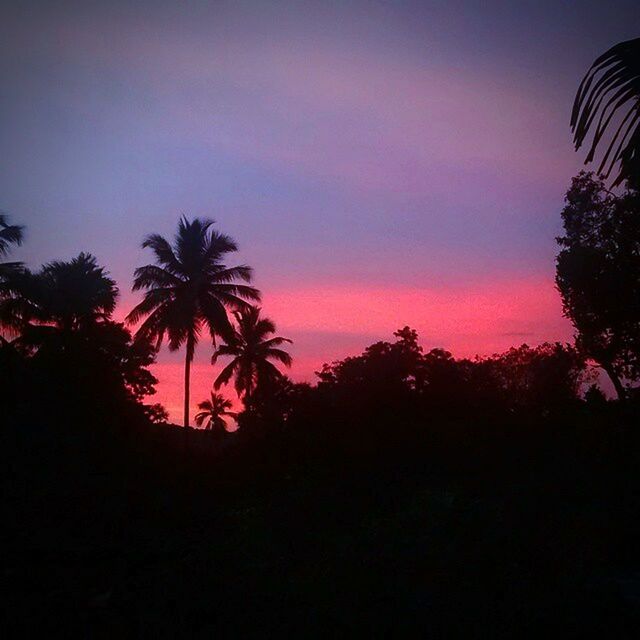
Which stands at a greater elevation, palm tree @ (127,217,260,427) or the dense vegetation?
palm tree @ (127,217,260,427)

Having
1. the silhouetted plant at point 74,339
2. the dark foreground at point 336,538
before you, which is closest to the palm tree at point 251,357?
the silhouetted plant at point 74,339

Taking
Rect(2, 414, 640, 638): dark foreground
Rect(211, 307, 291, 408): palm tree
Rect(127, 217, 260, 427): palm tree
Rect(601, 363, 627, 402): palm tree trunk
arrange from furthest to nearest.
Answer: Rect(211, 307, 291, 408): palm tree
Rect(127, 217, 260, 427): palm tree
Rect(601, 363, 627, 402): palm tree trunk
Rect(2, 414, 640, 638): dark foreground

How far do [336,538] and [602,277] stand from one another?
427 inches

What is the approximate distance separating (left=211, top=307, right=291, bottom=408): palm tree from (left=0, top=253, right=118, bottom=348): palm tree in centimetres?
1074

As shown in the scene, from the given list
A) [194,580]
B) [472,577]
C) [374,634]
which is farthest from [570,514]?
[194,580]

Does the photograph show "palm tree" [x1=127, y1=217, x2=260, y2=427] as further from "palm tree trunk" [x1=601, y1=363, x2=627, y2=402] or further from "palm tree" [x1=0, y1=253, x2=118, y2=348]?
"palm tree trunk" [x1=601, y1=363, x2=627, y2=402]

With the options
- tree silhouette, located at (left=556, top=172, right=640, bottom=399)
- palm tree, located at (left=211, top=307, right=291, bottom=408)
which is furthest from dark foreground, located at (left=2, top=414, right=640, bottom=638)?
palm tree, located at (left=211, top=307, right=291, bottom=408)

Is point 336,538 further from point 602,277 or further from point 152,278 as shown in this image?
point 152,278

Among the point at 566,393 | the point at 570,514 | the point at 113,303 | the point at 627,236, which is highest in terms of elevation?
the point at 113,303

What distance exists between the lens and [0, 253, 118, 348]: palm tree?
21.2 metres

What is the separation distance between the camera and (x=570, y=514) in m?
9.10

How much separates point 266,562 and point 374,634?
112 inches

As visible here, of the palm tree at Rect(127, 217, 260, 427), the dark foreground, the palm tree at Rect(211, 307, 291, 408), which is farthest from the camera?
the palm tree at Rect(211, 307, 291, 408)

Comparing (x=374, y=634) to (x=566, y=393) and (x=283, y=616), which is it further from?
(x=566, y=393)
